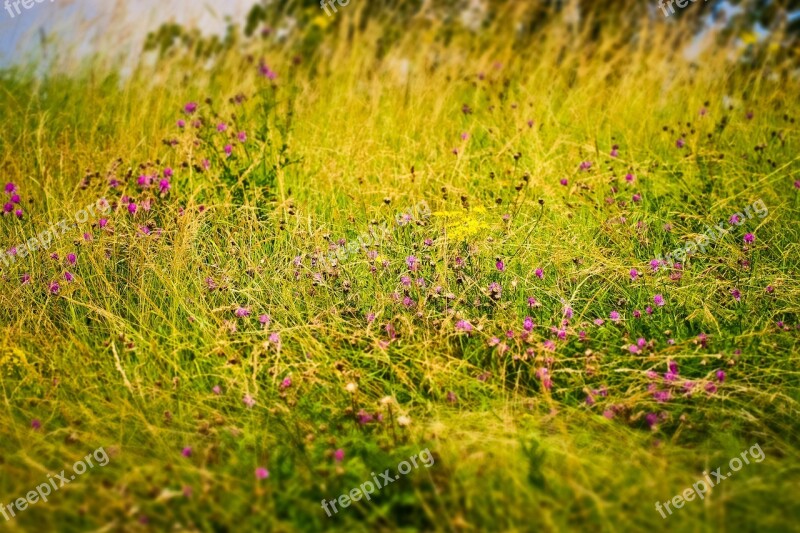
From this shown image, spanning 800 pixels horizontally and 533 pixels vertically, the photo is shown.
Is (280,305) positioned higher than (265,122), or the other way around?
(265,122)

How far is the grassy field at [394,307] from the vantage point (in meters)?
2.14

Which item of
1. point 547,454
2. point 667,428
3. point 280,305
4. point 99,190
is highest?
point 99,190

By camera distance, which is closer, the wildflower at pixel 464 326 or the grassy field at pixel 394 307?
the grassy field at pixel 394 307

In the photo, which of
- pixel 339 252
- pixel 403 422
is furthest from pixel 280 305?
pixel 403 422

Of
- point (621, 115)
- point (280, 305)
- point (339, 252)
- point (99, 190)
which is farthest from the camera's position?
point (621, 115)

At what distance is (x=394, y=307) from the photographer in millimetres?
3109

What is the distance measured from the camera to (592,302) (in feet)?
10.7

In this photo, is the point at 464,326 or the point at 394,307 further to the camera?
the point at 394,307

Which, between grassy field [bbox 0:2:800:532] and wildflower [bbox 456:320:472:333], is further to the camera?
wildflower [bbox 456:320:472:333]

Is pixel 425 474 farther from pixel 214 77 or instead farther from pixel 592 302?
pixel 214 77

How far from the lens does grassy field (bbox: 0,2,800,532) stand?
2.14 metres

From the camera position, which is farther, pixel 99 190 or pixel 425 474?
pixel 99 190

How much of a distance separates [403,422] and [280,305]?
103cm

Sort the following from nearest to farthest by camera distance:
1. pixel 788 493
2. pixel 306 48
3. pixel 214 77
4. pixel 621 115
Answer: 1. pixel 788 493
2. pixel 621 115
3. pixel 214 77
4. pixel 306 48
